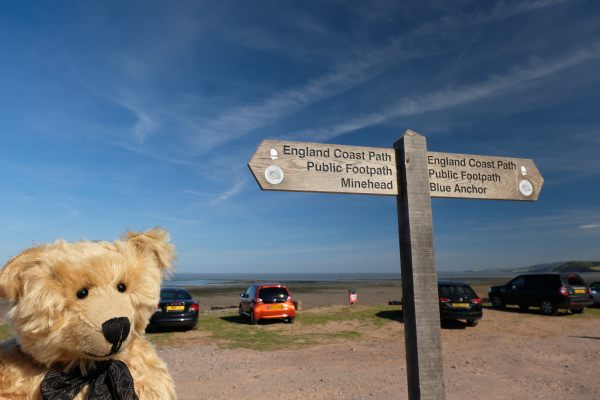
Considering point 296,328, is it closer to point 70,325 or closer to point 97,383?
point 97,383

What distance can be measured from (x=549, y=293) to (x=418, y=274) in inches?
648

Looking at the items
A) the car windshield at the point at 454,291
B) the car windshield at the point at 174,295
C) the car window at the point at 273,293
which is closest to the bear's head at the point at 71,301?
the car windshield at the point at 174,295

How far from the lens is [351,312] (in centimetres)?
1639

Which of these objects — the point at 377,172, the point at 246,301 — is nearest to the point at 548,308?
the point at 246,301

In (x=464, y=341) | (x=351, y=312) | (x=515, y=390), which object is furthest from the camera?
(x=351, y=312)

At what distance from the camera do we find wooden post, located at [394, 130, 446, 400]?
10.2 feet

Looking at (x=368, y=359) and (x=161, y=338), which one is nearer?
(x=368, y=359)

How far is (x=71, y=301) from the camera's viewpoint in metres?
2.00

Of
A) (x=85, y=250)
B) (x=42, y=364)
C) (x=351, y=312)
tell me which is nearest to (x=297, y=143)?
(x=85, y=250)

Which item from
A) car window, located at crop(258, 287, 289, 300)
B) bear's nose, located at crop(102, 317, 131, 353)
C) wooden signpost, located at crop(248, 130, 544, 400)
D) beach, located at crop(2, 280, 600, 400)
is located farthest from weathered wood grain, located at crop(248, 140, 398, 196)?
car window, located at crop(258, 287, 289, 300)

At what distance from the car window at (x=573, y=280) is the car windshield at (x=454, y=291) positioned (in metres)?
5.48

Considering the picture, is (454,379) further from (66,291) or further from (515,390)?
(66,291)

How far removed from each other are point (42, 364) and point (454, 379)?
6619 mm

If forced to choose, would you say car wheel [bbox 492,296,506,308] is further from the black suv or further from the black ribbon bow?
the black ribbon bow
